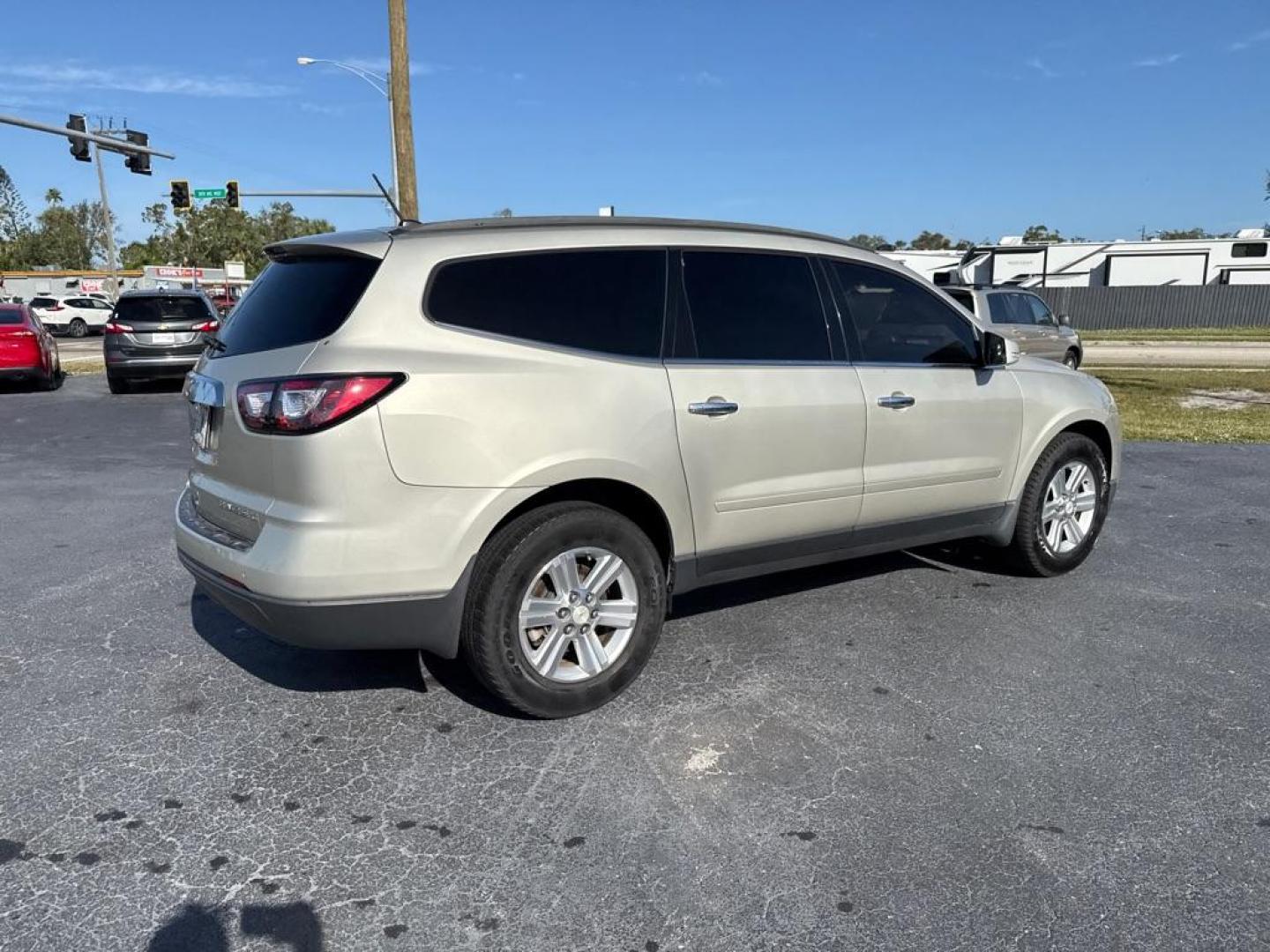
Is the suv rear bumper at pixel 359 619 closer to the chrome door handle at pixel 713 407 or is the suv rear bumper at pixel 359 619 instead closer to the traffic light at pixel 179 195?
the chrome door handle at pixel 713 407

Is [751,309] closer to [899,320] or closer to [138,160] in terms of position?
[899,320]

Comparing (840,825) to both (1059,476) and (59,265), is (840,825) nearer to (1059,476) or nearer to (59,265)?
(1059,476)

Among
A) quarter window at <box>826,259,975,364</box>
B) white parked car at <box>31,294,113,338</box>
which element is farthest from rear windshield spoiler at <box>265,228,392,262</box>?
white parked car at <box>31,294,113,338</box>

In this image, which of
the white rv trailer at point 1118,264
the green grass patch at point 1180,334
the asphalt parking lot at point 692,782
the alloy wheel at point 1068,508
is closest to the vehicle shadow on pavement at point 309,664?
the asphalt parking lot at point 692,782

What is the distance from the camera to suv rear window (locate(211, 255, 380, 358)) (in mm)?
3145

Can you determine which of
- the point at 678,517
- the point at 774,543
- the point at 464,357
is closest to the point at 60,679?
the point at 464,357

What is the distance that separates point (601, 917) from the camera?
237 cm

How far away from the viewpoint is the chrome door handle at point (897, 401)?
13.7ft

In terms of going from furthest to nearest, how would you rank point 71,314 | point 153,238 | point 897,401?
1. point 153,238
2. point 71,314
3. point 897,401

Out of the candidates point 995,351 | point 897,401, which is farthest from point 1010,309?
point 897,401

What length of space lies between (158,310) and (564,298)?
1308cm

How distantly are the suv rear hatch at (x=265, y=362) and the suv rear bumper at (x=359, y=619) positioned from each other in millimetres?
268

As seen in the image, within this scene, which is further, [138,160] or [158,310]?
[138,160]

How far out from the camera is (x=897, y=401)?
4211 mm
